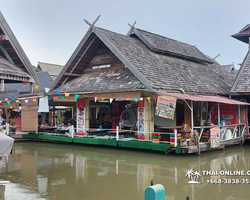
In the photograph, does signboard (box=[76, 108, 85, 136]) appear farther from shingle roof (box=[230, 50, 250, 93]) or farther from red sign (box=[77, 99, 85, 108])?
shingle roof (box=[230, 50, 250, 93])

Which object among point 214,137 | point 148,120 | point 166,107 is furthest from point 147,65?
point 214,137

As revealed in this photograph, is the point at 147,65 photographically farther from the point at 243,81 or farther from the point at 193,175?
the point at 193,175

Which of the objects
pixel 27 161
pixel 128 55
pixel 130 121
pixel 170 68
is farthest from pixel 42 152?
pixel 170 68

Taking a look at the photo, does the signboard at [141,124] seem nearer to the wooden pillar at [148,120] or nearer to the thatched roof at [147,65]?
the wooden pillar at [148,120]

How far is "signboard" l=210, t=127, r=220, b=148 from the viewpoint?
1152cm

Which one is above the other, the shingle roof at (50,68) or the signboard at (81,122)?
the shingle roof at (50,68)

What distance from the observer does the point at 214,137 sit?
1167 centimetres

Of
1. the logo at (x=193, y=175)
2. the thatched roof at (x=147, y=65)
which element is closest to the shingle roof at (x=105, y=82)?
the thatched roof at (x=147, y=65)

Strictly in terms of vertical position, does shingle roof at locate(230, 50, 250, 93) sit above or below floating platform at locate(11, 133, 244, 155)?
above

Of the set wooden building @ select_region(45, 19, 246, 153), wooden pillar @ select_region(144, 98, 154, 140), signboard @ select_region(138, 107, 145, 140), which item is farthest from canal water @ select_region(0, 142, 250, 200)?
wooden building @ select_region(45, 19, 246, 153)

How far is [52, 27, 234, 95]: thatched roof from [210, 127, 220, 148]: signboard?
2.40 meters

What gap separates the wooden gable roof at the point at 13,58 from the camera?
923 cm

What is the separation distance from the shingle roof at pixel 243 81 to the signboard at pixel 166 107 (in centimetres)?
534

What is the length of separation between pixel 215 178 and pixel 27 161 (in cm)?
647
